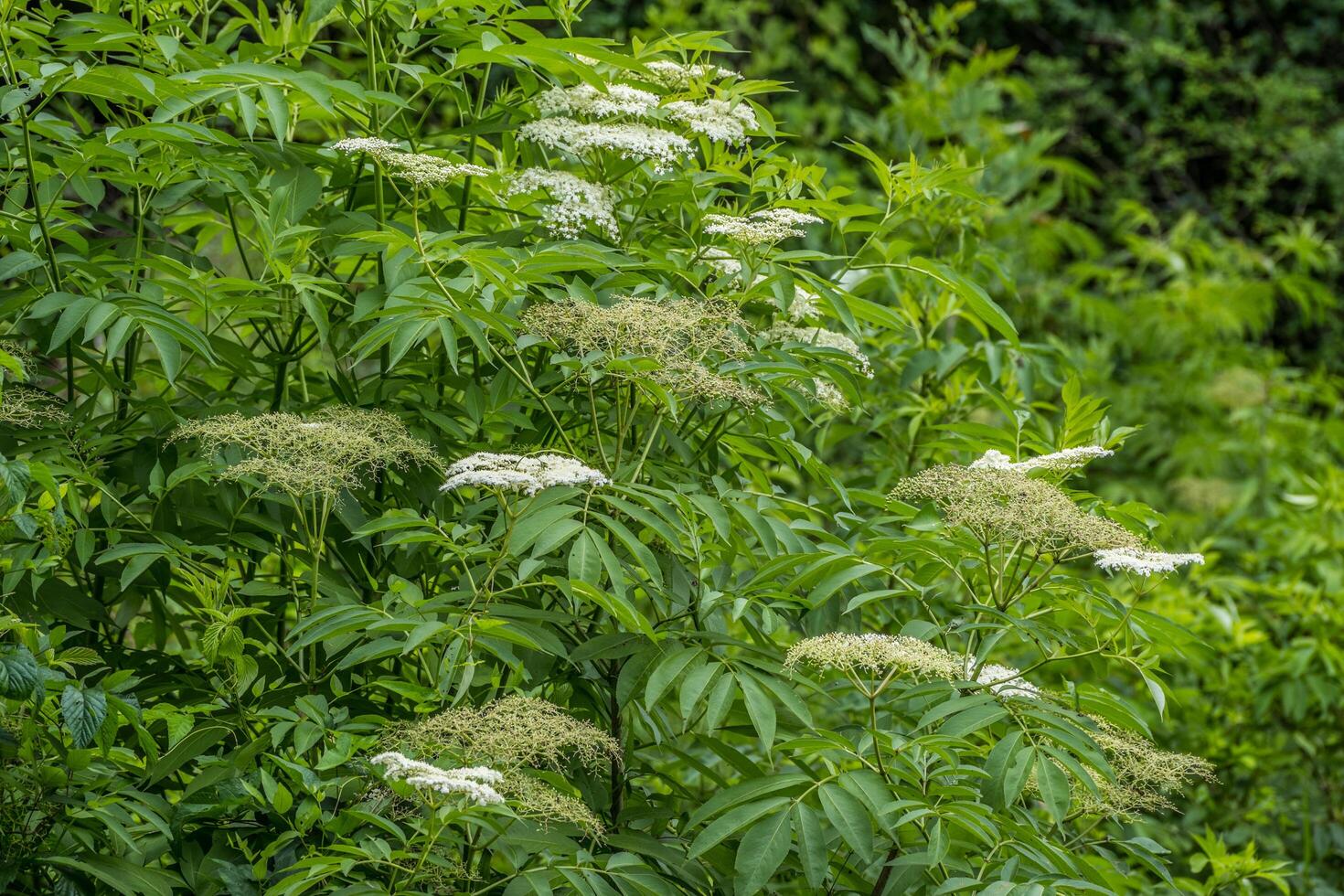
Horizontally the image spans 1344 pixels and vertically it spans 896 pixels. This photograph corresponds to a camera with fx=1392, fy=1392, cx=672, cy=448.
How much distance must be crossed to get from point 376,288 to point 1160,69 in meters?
7.26

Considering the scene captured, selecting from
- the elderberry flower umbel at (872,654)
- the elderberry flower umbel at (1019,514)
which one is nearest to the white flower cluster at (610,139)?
the elderberry flower umbel at (1019,514)

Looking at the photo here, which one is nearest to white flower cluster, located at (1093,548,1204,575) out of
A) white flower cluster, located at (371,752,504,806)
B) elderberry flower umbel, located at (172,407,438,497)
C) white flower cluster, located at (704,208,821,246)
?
white flower cluster, located at (704,208,821,246)

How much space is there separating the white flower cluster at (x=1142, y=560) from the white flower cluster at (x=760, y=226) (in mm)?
730

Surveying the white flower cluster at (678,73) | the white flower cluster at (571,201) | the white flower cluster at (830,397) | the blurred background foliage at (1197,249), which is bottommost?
the blurred background foliage at (1197,249)

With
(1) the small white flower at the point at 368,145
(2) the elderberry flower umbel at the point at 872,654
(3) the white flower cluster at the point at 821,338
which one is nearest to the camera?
(2) the elderberry flower umbel at the point at 872,654

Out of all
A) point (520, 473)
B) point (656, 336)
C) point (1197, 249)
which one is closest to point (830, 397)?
point (656, 336)

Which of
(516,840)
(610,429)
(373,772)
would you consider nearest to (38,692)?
(373,772)

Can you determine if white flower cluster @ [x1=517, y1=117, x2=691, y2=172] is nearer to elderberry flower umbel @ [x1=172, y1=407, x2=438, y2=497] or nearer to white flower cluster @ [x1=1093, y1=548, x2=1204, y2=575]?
elderberry flower umbel @ [x1=172, y1=407, x2=438, y2=497]

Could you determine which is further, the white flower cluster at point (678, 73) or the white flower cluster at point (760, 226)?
the white flower cluster at point (678, 73)

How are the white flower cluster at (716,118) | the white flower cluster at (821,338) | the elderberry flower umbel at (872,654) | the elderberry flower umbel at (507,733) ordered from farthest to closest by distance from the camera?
the white flower cluster at (821,338)
the white flower cluster at (716,118)
the elderberry flower umbel at (872,654)
the elderberry flower umbel at (507,733)

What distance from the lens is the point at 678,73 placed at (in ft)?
Result: 8.67

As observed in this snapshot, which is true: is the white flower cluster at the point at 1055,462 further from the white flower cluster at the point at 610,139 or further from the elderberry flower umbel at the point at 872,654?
the white flower cluster at the point at 610,139

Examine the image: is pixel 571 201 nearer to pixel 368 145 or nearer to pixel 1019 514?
pixel 368 145

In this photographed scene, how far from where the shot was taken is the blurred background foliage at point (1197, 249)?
14.5 ft
